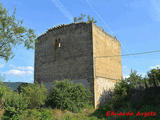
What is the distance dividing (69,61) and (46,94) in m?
4.93

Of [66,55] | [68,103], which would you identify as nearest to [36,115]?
[68,103]

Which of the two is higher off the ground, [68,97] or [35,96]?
[35,96]

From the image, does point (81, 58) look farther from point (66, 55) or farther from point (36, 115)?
point (36, 115)

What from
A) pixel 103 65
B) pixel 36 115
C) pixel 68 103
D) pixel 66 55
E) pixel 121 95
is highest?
pixel 66 55

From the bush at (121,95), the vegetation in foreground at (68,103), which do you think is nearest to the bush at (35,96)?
the vegetation in foreground at (68,103)

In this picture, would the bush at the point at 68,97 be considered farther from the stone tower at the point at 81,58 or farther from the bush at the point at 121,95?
the bush at the point at 121,95

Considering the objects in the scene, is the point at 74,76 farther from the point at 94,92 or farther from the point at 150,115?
the point at 150,115

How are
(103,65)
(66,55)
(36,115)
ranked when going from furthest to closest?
(66,55)
(103,65)
(36,115)

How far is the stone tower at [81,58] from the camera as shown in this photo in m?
16.4

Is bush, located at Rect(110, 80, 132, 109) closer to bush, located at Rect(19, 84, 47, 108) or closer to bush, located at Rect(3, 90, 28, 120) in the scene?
bush, located at Rect(19, 84, 47, 108)

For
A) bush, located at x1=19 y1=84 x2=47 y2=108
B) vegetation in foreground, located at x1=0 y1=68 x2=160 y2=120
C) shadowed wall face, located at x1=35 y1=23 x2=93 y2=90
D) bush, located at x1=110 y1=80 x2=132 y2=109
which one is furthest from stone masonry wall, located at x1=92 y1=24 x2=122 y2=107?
bush, located at x1=19 y1=84 x2=47 y2=108

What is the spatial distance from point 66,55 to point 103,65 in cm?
438

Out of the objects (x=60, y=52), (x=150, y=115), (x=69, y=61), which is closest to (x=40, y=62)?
(x=60, y=52)

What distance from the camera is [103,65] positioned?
1767cm
